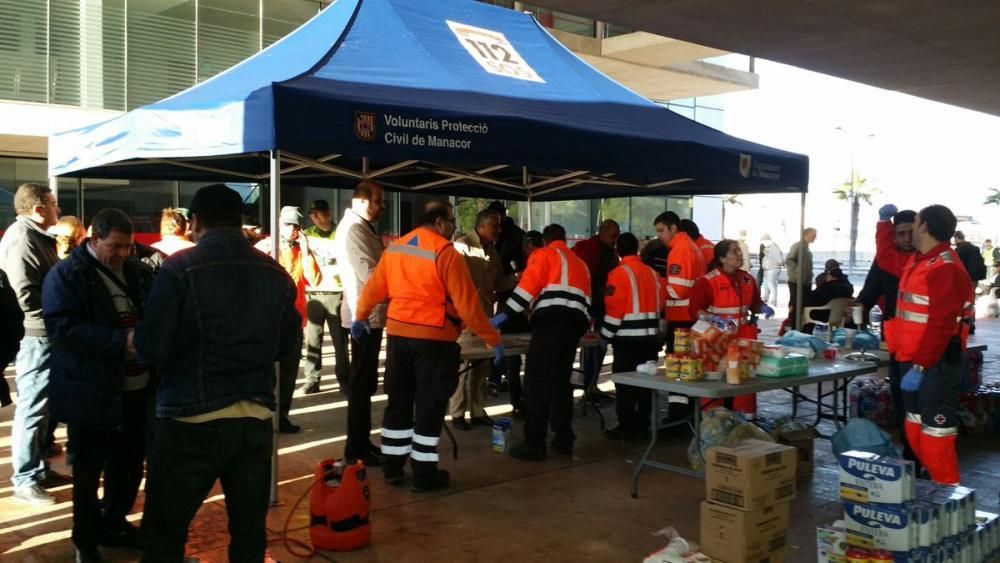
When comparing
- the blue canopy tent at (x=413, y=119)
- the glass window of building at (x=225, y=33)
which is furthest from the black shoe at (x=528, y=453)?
the glass window of building at (x=225, y=33)

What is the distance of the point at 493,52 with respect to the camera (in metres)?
7.11

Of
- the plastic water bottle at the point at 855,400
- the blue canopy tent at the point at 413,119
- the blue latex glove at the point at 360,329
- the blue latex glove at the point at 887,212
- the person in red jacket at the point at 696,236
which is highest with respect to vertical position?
the blue canopy tent at the point at 413,119

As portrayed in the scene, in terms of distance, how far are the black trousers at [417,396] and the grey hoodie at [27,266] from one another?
7.12 ft

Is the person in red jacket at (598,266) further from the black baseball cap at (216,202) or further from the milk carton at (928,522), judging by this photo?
the black baseball cap at (216,202)

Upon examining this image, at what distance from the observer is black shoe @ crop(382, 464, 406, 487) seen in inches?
228

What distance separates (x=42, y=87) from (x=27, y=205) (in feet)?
41.4

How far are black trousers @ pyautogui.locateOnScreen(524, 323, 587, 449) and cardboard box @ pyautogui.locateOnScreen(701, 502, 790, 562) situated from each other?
96.3 inches

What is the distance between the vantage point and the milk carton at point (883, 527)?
12.1 feet

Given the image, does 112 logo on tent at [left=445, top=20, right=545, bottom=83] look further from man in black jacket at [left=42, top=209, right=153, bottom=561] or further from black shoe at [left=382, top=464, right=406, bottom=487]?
man in black jacket at [left=42, top=209, right=153, bottom=561]

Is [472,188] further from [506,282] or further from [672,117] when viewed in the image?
[672,117]

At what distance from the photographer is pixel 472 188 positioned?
9.99 m

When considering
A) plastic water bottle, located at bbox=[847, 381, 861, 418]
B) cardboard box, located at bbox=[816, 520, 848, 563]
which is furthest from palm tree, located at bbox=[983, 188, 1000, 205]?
cardboard box, located at bbox=[816, 520, 848, 563]

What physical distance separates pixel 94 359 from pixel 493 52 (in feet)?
13.7

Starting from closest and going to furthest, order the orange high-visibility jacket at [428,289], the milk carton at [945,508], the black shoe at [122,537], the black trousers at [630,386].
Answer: the milk carton at [945,508], the black shoe at [122,537], the orange high-visibility jacket at [428,289], the black trousers at [630,386]
